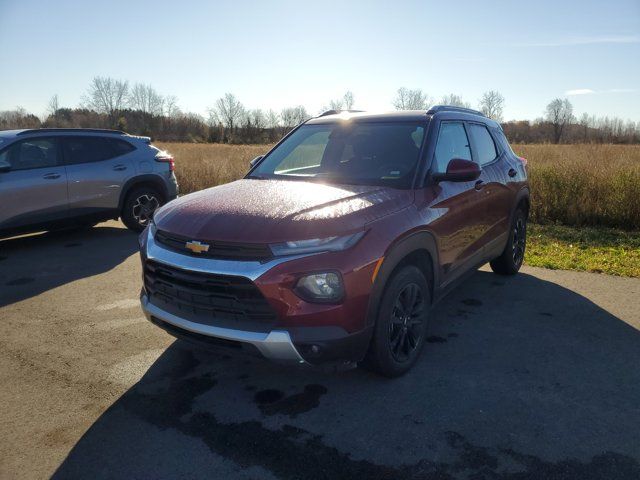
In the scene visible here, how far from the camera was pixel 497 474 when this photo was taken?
8.11 feet

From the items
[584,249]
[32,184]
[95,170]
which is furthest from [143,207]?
[584,249]

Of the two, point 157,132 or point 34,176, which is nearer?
point 34,176

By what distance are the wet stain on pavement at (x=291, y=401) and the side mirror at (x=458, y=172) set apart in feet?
5.67

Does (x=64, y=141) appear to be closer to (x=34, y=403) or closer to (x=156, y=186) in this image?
(x=156, y=186)

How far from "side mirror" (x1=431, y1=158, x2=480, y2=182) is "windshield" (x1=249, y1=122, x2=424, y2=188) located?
22 cm

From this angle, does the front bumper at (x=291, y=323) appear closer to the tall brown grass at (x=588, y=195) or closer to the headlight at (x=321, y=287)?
the headlight at (x=321, y=287)

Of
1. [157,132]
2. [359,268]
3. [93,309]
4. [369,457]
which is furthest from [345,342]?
[157,132]

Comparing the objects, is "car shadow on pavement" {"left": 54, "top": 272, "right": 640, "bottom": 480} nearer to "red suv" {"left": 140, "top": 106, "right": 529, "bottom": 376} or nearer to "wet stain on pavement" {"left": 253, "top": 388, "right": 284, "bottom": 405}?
"wet stain on pavement" {"left": 253, "top": 388, "right": 284, "bottom": 405}

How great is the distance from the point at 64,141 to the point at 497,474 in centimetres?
726

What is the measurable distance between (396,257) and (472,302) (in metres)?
2.20

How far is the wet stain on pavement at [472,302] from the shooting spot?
4910 mm

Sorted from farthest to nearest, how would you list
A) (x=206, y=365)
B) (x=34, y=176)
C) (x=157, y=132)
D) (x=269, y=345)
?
(x=157, y=132)
(x=34, y=176)
(x=206, y=365)
(x=269, y=345)

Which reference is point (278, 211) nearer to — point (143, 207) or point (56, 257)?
point (56, 257)

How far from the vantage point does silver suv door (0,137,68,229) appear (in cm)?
669
